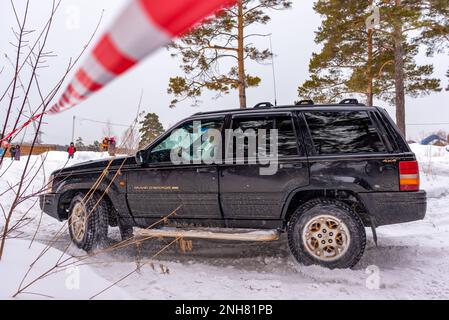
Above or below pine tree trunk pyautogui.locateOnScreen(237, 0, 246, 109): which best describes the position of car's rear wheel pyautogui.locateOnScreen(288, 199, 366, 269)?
below

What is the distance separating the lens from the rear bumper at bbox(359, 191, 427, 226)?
3.62m

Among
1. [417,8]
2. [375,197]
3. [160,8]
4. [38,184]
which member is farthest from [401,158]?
[417,8]

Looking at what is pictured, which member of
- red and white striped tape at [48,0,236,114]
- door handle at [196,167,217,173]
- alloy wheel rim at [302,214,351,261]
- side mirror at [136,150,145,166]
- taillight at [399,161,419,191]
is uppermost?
red and white striped tape at [48,0,236,114]

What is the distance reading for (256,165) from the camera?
4051 mm

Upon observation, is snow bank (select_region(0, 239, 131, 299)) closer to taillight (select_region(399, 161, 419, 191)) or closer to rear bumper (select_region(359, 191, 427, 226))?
rear bumper (select_region(359, 191, 427, 226))

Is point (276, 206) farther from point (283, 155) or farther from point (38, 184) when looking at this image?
point (38, 184)

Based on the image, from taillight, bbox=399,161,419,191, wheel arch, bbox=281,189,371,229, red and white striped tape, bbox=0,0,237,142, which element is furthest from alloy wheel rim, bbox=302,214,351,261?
red and white striped tape, bbox=0,0,237,142

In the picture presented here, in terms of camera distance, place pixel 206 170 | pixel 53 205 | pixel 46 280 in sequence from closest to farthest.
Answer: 1. pixel 46 280
2. pixel 206 170
3. pixel 53 205

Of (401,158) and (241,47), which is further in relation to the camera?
(241,47)

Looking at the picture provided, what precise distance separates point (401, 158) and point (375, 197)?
52 centimetres

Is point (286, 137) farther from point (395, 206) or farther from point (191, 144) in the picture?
point (395, 206)

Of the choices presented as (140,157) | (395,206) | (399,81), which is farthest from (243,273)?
(399,81)

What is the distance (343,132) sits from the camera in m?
3.97

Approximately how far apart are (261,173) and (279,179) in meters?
0.23
